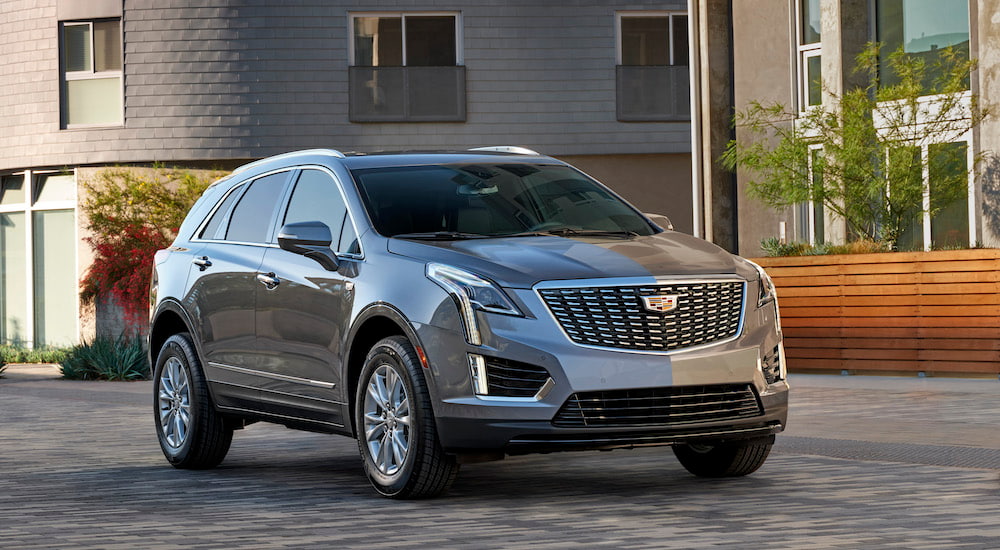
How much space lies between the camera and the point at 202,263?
35.9 feet

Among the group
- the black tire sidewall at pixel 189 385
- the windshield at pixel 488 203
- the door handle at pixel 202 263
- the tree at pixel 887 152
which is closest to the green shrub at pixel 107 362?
the tree at pixel 887 152

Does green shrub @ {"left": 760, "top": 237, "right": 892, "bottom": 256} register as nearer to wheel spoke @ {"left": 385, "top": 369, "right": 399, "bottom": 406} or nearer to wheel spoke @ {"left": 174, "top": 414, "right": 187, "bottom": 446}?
wheel spoke @ {"left": 174, "top": 414, "right": 187, "bottom": 446}

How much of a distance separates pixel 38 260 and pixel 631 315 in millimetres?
25753

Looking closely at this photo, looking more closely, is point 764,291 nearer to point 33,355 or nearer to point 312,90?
point 312,90

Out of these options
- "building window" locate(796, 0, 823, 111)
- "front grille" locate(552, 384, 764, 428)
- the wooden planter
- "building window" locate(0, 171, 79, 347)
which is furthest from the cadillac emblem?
"building window" locate(0, 171, 79, 347)

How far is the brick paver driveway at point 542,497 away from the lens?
7500 millimetres

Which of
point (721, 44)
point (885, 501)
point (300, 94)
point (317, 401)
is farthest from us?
point (300, 94)

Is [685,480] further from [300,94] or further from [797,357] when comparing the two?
[300,94]

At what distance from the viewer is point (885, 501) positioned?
849 cm

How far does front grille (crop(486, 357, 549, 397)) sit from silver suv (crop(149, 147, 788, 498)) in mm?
11

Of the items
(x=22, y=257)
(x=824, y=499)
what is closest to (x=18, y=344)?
(x=22, y=257)

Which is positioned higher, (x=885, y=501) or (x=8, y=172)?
(x=8, y=172)

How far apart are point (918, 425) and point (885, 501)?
4340 millimetres

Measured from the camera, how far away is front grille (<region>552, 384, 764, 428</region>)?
8234 millimetres
